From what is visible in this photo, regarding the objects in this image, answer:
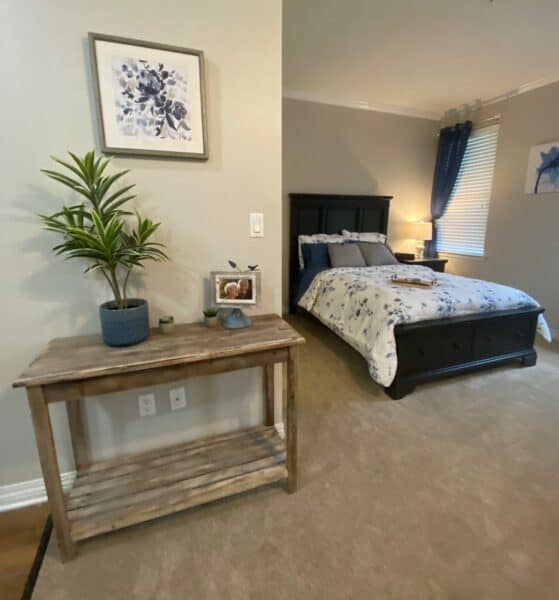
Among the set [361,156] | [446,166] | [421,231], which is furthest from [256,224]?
[446,166]

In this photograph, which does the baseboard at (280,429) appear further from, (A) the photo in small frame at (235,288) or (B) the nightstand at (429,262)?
(B) the nightstand at (429,262)

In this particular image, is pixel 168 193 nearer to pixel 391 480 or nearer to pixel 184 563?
pixel 184 563

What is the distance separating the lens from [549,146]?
11.2 ft

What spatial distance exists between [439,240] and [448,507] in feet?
13.8

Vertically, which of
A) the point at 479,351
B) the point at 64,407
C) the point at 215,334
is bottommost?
the point at 479,351

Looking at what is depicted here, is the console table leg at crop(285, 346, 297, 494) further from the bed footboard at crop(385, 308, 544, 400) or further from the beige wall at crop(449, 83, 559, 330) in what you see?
the beige wall at crop(449, 83, 559, 330)

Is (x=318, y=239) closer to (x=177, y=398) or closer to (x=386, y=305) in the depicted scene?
(x=386, y=305)

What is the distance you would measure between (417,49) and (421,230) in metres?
2.17

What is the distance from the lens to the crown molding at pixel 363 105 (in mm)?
3855

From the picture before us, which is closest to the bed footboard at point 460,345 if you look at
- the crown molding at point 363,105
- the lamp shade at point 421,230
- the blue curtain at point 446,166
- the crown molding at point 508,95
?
the lamp shade at point 421,230

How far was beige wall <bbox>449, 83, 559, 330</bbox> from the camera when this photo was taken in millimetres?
3457

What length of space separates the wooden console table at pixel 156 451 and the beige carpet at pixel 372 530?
0.12m

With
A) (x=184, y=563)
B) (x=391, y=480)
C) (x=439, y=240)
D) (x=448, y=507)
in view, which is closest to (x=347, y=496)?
(x=391, y=480)

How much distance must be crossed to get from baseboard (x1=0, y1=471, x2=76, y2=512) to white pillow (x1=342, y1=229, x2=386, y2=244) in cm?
354
